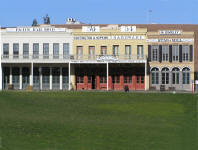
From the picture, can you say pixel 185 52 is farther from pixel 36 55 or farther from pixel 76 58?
pixel 36 55

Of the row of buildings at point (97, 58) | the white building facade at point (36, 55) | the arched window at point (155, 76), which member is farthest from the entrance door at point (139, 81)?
the white building facade at point (36, 55)

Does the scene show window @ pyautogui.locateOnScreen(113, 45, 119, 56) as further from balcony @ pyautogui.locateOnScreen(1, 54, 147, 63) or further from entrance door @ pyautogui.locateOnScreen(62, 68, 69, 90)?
entrance door @ pyautogui.locateOnScreen(62, 68, 69, 90)

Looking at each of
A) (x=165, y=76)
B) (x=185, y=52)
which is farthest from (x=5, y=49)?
(x=185, y=52)

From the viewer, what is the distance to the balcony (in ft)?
192
